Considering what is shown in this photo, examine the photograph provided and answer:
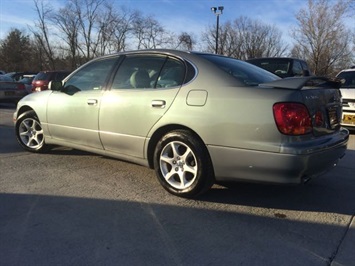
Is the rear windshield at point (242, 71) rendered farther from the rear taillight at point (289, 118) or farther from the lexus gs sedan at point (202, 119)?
the rear taillight at point (289, 118)

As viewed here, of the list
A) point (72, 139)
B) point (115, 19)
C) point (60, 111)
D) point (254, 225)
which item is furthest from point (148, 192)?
point (115, 19)

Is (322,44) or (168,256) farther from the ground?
(322,44)

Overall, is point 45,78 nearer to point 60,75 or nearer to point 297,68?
point 60,75

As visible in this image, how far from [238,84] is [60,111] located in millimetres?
2730

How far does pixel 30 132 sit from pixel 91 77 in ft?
5.38

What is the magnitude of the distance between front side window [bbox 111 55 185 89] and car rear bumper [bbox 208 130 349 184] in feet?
3.15

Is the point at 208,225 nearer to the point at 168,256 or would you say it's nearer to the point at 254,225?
the point at 254,225

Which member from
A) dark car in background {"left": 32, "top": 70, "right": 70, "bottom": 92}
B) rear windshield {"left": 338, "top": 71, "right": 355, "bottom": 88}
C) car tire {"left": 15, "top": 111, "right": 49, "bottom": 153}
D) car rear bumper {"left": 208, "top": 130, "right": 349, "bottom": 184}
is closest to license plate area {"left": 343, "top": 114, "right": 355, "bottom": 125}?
rear windshield {"left": 338, "top": 71, "right": 355, "bottom": 88}

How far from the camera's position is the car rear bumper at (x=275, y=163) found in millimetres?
3313

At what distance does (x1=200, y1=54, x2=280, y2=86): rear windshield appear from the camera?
3.93 meters

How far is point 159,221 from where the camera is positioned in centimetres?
337

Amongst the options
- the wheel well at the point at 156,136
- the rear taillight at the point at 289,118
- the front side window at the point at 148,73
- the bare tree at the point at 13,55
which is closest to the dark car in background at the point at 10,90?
the front side window at the point at 148,73

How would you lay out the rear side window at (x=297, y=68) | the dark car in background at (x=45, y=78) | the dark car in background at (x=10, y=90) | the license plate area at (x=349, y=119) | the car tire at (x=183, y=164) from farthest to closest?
the dark car in background at (x=45, y=78)
the dark car in background at (x=10, y=90)
the rear side window at (x=297, y=68)
the license plate area at (x=349, y=119)
the car tire at (x=183, y=164)

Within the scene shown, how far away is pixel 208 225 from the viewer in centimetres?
331
